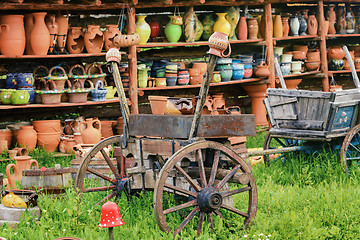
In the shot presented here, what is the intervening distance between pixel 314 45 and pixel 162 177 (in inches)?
280

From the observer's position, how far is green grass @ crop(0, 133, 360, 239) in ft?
12.1

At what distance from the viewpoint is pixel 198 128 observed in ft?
12.2

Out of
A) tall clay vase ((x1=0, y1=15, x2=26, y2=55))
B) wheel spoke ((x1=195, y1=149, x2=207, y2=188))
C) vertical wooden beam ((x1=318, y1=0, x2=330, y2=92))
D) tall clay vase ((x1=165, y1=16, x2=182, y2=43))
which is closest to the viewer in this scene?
wheel spoke ((x1=195, y1=149, x2=207, y2=188))

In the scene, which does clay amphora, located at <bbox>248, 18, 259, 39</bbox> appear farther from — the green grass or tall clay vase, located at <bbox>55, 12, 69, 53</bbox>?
the green grass

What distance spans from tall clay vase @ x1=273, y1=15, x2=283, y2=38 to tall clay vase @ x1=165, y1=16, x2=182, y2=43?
1.86 meters

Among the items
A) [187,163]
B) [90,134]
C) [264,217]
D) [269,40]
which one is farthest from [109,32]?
[264,217]

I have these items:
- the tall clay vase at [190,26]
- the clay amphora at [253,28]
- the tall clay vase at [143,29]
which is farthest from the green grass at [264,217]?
the clay amphora at [253,28]

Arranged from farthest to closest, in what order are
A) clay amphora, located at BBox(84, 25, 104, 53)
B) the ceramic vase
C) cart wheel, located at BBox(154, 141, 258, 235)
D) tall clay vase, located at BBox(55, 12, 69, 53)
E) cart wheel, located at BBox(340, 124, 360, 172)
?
1. the ceramic vase
2. clay amphora, located at BBox(84, 25, 104, 53)
3. tall clay vase, located at BBox(55, 12, 69, 53)
4. cart wheel, located at BBox(340, 124, 360, 172)
5. cart wheel, located at BBox(154, 141, 258, 235)

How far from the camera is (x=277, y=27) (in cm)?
880

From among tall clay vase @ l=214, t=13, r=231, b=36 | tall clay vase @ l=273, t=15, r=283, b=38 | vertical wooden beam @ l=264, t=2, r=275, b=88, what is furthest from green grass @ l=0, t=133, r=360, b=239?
tall clay vase @ l=273, t=15, r=283, b=38

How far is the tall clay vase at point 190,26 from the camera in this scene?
25.4 feet

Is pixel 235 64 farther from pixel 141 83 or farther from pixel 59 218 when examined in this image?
pixel 59 218

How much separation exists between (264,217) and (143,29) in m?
3.90

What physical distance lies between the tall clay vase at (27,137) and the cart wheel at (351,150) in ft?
12.1
